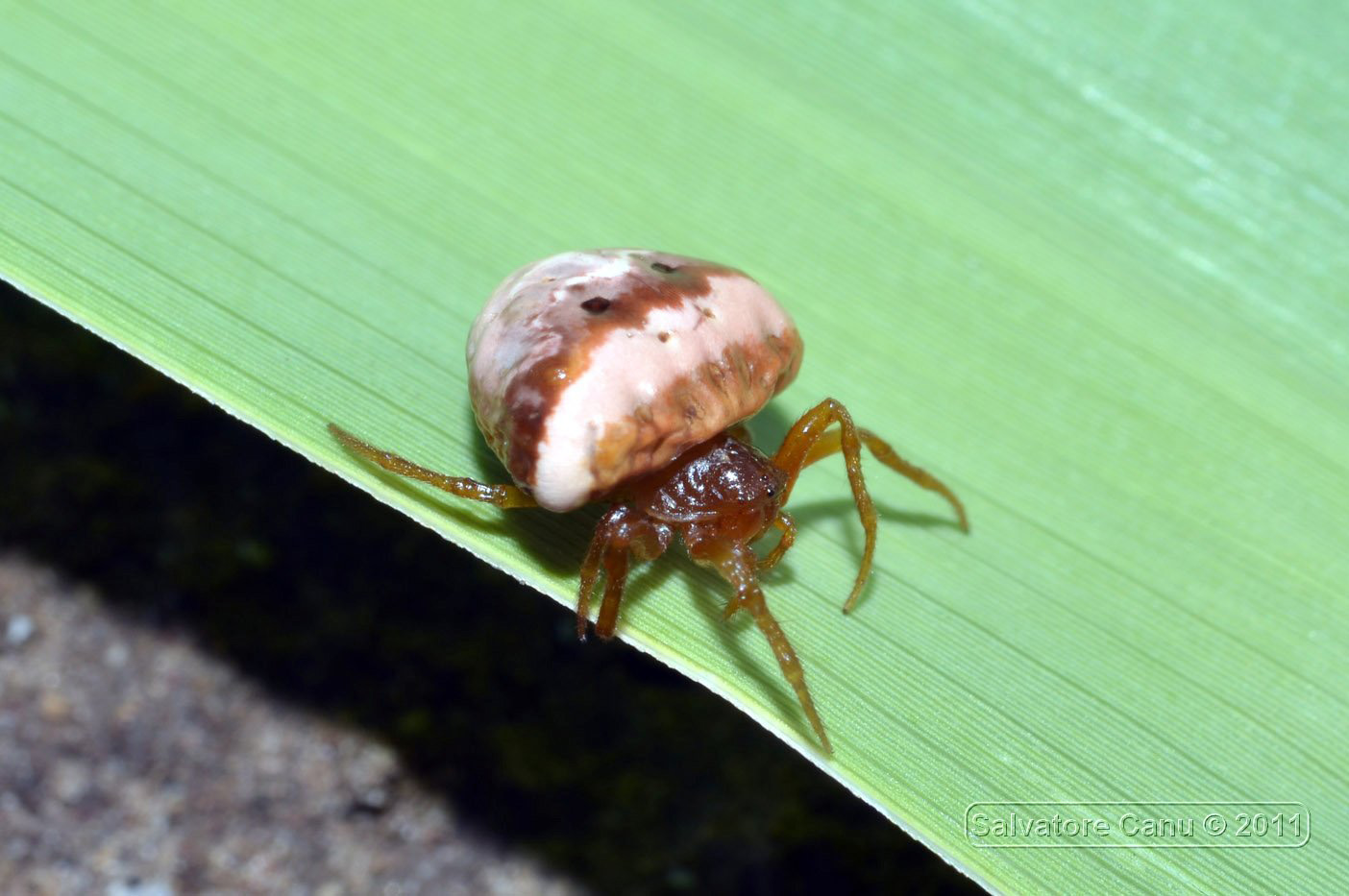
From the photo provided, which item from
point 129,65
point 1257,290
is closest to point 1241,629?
point 1257,290

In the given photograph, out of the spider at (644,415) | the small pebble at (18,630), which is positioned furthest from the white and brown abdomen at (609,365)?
the small pebble at (18,630)

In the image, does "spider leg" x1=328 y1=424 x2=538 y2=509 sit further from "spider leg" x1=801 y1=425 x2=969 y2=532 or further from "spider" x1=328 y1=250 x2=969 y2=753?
"spider leg" x1=801 y1=425 x2=969 y2=532

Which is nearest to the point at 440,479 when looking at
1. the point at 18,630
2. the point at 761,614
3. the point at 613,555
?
the point at 613,555

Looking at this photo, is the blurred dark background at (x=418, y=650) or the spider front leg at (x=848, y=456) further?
the blurred dark background at (x=418, y=650)

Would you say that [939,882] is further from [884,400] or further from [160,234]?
[160,234]

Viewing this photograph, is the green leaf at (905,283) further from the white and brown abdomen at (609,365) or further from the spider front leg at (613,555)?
the white and brown abdomen at (609,365)

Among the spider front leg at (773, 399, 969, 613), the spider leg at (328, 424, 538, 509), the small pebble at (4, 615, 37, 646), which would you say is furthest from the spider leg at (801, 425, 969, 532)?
the small pebble at (4, 615, 37, 646)
